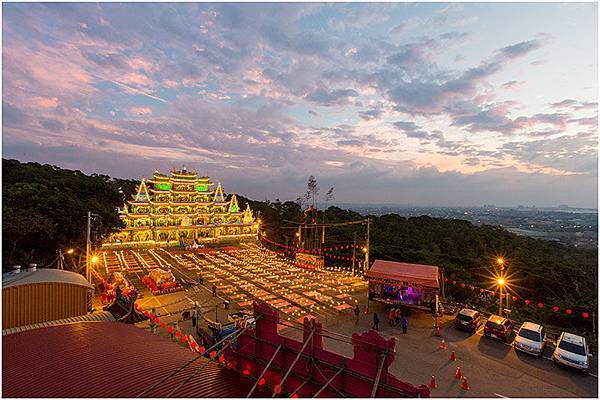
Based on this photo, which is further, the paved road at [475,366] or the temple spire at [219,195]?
the temple spire at [219,195]

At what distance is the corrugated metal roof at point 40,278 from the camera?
1103 centimetres

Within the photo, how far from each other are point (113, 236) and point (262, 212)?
2551cm

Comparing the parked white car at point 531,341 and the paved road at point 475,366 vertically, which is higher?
the parked white car at point 531,341

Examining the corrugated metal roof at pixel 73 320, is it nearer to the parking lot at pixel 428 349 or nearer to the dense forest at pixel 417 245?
the parking lot at pixel 428 349

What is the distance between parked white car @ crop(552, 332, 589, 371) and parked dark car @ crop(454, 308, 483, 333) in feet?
10.5

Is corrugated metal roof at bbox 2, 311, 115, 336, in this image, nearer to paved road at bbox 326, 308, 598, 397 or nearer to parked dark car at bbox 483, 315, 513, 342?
paved road at bbox 326, 308, 598, 397

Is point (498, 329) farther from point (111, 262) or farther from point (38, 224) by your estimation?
point (111, 262)

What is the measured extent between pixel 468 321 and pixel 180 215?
40887 millimetres

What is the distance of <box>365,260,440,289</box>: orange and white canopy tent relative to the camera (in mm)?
15449

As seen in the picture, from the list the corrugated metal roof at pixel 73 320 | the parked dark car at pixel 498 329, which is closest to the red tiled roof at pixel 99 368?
the corrugated metal roof at pixel 73 320

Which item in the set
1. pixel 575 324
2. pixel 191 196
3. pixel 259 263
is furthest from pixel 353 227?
pixel 575 324

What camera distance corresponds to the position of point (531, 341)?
40.5ft

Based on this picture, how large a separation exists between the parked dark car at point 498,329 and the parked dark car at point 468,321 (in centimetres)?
56

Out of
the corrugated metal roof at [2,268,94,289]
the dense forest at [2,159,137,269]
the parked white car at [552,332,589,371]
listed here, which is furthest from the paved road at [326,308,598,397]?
the dense forest at [2,159,137,269]
